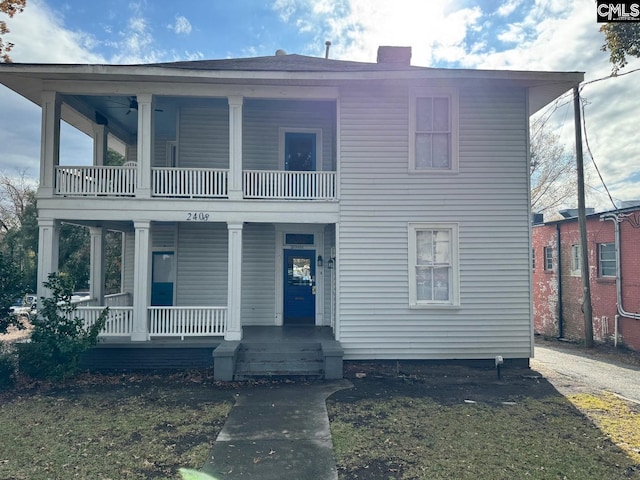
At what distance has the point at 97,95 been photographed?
8.69 m

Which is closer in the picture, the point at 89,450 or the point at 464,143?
the point at 89,450

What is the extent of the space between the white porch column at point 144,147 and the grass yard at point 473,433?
5990mm

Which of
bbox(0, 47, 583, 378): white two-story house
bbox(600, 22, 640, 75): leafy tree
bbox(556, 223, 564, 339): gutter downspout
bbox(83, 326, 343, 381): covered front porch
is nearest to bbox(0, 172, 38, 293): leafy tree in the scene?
bbox(83, 326, 343, 381): covered front porch

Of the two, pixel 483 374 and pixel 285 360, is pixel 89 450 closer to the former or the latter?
pixel 285 360

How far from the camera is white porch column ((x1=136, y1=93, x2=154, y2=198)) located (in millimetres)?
8656

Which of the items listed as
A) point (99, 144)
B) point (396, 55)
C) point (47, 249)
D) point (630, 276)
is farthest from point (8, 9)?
point (630, 276)

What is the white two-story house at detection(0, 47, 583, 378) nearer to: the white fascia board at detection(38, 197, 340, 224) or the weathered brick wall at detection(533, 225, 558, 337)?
the white fascia board at detection(38, 197, 340, 224)

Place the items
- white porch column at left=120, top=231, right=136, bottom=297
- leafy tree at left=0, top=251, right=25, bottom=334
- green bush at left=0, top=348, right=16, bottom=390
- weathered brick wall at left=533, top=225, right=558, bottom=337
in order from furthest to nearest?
weathered brick wall at left=533, top=225, right=558, bottom=337 < white porch column at left=120, top=231, right=136, bottom=297 < leafy tree at left=0, top=251, right=25, bottom=334 < green bush at left=0, top=348, right=16, bottom=390

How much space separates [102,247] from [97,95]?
4.48 m

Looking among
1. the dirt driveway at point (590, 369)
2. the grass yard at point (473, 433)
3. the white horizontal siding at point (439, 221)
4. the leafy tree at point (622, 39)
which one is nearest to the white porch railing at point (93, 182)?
the white horizontal siding at point (439, 221)

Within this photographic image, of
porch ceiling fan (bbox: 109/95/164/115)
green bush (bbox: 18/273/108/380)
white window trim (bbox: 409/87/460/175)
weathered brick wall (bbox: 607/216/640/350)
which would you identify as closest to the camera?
green bush (bbox: 18/273/108/380)

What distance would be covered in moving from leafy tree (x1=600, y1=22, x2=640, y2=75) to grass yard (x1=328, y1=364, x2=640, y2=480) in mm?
8789

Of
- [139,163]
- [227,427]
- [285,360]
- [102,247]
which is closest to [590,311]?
[285,360]

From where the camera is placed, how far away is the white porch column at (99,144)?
10477 millimetres
